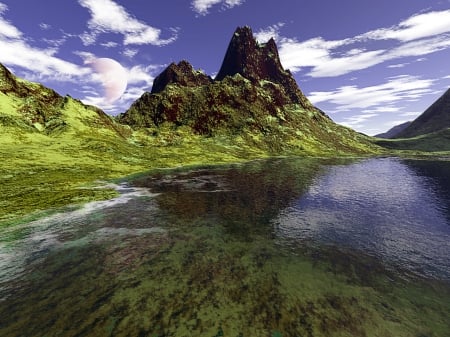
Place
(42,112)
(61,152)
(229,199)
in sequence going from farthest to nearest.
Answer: (42,112) → (61,152) → (229,199)

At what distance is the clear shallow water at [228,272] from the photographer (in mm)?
18828

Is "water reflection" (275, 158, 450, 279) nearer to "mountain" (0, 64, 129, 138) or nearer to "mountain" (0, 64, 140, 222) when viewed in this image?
"mountain" (0, 64, 140, 222)

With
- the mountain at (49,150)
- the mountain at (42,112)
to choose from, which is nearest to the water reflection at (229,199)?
the mountain at (49,150)

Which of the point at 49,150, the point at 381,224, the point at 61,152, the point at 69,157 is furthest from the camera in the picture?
the point at 61,152

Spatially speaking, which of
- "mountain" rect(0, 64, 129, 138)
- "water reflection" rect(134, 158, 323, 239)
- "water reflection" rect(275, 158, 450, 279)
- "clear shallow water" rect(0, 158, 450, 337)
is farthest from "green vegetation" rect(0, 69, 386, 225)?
"water reflection" rect(275, 158, 450, 279)

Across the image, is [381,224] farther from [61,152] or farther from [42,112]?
[42,112]

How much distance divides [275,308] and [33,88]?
659ft

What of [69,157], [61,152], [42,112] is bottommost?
[69,157]

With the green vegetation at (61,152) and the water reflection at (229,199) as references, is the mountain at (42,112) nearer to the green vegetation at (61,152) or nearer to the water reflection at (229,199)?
the green vegetation at (61,152)

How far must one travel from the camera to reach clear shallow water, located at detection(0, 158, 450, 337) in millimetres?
18828

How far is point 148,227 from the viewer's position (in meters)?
39.7

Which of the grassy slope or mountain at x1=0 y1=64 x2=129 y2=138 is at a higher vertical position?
mountain at x1=0 y1=64 x2=129 y2=138

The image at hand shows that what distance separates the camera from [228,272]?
2612cm

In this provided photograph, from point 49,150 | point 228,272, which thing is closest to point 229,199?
point 228,272
